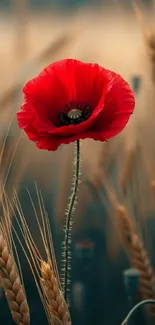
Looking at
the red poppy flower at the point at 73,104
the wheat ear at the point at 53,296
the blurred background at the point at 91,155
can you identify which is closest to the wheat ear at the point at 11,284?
the wheat ear at the point at 53,296

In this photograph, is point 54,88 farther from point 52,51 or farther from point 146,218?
point 146,218

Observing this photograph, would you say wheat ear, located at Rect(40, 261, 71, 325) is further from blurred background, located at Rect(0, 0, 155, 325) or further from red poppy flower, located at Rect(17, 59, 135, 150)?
blurred background, located at Rect(0, 0, 155, 325)

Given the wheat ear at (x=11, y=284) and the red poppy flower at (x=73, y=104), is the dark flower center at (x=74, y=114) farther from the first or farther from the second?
the wheat ear at (x=11, y=284)

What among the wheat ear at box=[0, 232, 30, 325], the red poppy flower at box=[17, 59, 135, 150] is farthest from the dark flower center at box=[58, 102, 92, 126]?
the wheat ear at box=[0, 232, 30, 325]

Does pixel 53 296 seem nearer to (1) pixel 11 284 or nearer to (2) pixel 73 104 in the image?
(1) pixel 11 284

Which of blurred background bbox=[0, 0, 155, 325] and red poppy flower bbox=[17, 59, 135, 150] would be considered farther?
blurred background bbox=[0, 0, 155, 325]

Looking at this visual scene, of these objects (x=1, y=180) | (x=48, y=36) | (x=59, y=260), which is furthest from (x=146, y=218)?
(x=48, y=36)
